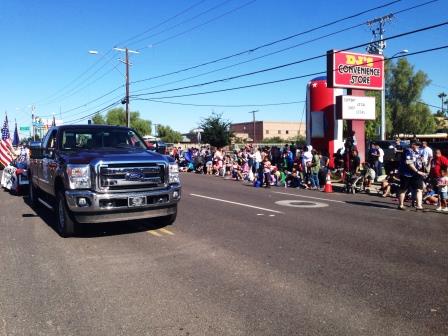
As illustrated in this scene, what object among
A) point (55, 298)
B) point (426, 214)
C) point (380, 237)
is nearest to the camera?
point (55, 298)

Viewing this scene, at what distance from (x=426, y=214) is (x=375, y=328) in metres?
7.51

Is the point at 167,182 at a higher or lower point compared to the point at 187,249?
higher

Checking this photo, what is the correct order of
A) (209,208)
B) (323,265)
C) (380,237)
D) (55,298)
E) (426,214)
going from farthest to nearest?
(209,208) < (426,214) < (380,237) < (323,265) < (55,298)

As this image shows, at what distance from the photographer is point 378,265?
6172 mm

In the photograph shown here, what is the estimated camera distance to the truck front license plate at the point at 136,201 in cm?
763

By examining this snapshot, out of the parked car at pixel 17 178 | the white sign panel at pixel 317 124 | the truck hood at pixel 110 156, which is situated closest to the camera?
the truck hood at pixel 110 156

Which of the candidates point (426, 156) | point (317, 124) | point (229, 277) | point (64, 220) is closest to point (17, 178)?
point (64, 220)

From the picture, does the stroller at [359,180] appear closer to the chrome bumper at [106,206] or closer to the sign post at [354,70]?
the sign post at [354,70]

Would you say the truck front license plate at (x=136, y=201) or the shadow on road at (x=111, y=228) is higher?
the truck front license plate at (x=136, y=201)

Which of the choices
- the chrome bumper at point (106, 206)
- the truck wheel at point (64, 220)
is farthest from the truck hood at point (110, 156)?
the truck wheel at point (64, 220)

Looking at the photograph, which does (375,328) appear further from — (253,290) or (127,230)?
(127,230)

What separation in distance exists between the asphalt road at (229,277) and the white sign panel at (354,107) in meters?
13.7

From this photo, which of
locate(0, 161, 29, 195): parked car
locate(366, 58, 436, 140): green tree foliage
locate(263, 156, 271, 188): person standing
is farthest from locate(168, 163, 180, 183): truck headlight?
locate(366, 58, 436, 140): green tree foliage

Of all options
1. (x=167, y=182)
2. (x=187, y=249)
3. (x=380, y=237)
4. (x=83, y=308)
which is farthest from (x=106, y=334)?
(x=380, y=237)
